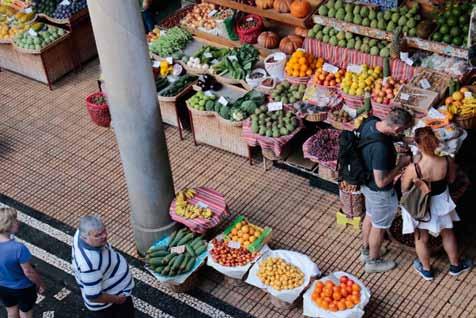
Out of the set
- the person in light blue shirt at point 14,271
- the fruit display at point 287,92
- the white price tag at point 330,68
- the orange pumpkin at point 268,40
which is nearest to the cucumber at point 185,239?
the person in light blue shirt at point 14,271

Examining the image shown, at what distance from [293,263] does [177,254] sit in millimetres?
1286

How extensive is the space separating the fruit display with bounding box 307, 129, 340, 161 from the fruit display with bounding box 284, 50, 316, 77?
3.26 feet

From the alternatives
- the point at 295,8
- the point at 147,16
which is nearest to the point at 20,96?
the point at 147,16

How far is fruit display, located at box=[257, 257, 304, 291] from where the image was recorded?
8.09 metres

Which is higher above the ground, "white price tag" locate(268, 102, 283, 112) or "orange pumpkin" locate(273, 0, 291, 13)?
"orange pumpkin" locate(273, 0, 291, 13)

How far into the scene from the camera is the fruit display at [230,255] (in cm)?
842

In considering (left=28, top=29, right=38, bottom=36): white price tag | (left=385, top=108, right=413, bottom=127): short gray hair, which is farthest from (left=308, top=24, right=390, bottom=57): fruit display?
(left=28, top=29, right=38, bottom=36): white price tag

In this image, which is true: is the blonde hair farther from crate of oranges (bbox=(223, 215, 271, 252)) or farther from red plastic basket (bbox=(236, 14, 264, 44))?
red plastic basket (bbox=(236, 14, 264, 44))

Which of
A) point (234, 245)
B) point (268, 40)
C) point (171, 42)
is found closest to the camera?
point (234, 245)

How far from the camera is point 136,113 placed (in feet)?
26.3

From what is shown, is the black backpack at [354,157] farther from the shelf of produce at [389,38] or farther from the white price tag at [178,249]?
the shelf of produce at [389,38]

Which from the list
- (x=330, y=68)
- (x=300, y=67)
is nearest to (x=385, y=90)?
(x=330, y=68)

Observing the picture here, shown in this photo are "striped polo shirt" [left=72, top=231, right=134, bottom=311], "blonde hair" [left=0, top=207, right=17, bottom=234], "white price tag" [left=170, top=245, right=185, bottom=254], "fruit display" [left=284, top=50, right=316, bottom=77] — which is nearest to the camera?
"striped polo shirt" [left=72, top=231, right=134, bottom=311]

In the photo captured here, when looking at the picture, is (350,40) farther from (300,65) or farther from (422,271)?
(422,271)
